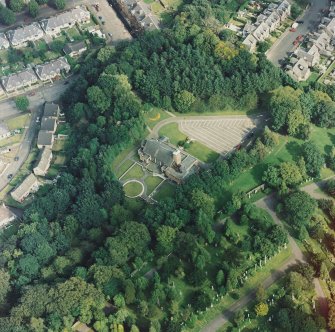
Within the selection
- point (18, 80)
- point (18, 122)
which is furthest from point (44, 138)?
point (18, 80)

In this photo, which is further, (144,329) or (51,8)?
(51,8)

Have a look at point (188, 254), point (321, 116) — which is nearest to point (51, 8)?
point (321, 116)

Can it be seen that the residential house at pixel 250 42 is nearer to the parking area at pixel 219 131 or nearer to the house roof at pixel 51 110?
the parking area at pixel 219 131

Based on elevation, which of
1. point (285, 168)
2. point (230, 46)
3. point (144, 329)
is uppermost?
point (230, 46)

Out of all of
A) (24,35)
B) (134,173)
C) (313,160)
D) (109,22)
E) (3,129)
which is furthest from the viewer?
(109,22)

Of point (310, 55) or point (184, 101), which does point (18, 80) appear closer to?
point (184, 101)

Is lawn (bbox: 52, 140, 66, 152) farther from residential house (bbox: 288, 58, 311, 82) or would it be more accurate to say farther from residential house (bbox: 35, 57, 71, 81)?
residential house (bbox: 288, 58, 311, 82)

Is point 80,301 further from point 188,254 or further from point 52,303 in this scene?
point 188,254
